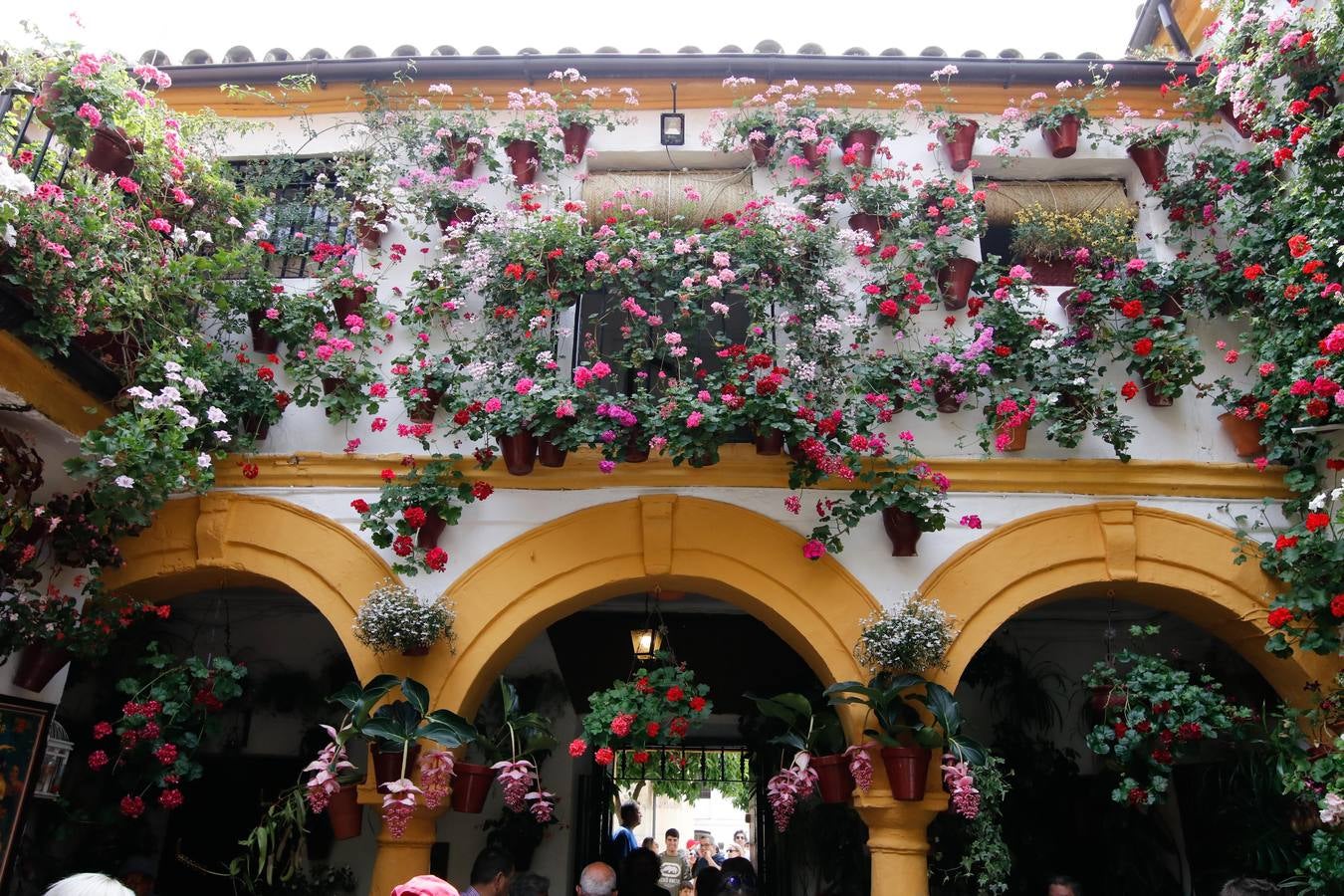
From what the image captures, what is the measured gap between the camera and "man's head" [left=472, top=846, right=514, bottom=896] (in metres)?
4.79

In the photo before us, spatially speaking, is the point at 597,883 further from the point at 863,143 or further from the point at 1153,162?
the point at 1153,162

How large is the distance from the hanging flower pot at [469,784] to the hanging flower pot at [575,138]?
419cm

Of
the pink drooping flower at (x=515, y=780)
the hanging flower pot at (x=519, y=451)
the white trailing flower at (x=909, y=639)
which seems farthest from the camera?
the hanging flower pot at (x=519, y=451)

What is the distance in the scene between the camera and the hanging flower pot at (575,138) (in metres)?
6.83

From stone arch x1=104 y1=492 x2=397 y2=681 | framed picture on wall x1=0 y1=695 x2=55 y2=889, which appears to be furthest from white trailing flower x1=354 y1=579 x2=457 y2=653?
framed picture on wall x1=0 y1=695 x2=55 y2=889

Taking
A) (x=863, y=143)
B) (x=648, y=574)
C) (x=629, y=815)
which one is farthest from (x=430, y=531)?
(x=629, y=815)

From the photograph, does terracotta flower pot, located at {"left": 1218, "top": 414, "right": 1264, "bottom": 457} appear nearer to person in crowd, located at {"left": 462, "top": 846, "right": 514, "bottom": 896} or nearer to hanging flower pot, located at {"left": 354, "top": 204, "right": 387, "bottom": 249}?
person in crowd, located at {"left": 462, "top": 846, "right": 514, "bottom": 896}

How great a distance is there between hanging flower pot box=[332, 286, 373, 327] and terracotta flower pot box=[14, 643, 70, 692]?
101 inches

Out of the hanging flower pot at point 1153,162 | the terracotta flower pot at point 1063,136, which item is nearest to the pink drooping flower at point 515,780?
the terracotta flower pot at point 1063,136

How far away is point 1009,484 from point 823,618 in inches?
56.7

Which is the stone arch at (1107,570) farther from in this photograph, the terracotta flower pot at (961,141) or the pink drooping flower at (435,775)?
the pink drooping flower at (435,775)

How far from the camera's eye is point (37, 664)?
5.34 m

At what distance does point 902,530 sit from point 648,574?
1.53 meters

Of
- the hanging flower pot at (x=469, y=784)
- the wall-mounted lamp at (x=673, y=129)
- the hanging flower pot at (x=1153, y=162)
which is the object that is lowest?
the hanging flower pot at (x=469, y=784)
